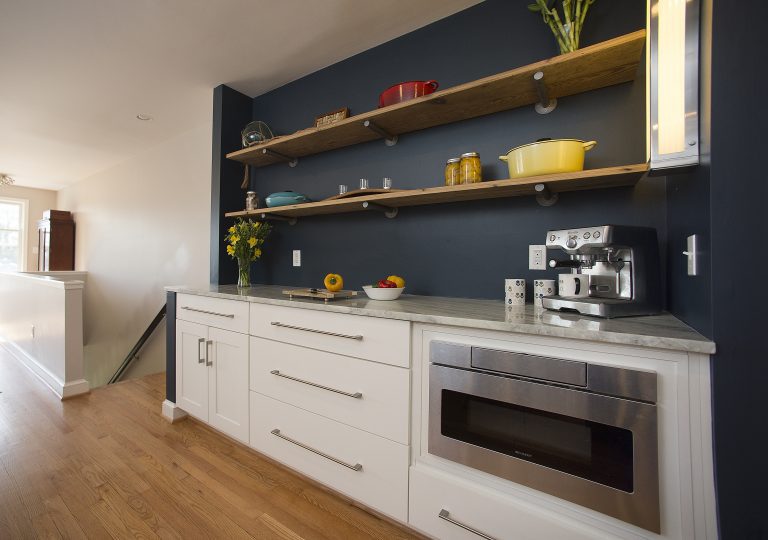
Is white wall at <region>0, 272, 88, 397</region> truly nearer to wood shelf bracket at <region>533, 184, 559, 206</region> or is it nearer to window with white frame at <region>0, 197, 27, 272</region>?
window with white frame at <region>0, 197, 27, 272</region>

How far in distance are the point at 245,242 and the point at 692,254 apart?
93.8 inches

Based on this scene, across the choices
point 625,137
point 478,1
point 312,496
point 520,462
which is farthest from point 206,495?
point 478,1

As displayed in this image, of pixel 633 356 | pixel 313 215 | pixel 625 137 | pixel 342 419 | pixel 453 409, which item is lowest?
pixel 342 419

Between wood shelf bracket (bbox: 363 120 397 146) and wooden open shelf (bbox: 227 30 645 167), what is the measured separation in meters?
0.02

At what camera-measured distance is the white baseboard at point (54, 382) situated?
9.34 feet

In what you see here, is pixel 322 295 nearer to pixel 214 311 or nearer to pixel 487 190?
pixel 214 311

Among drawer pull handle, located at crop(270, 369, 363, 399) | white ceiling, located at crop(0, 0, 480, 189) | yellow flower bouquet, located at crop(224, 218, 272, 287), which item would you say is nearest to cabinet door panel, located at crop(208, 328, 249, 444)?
drawer pull handle, located at crop(270, 369, 363, 399)

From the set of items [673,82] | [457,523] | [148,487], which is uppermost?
[673,82]

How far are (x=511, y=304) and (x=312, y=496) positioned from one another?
1298 millimetres

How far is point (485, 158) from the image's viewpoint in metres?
1.81

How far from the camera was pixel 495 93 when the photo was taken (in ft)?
5.25

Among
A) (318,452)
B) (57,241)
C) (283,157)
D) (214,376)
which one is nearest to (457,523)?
(318,452)

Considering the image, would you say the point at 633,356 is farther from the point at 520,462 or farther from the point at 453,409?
the point at 453,409

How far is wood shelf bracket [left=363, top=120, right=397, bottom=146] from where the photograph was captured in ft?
6.29
